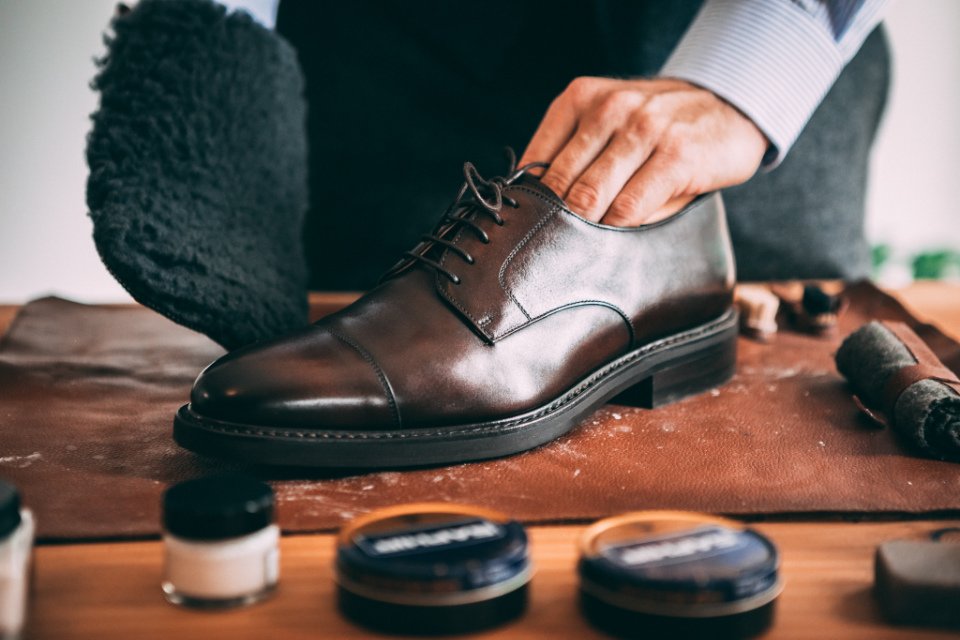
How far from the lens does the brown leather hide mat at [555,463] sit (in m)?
0.66

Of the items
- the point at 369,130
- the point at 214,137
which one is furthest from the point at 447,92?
the point at 214,137

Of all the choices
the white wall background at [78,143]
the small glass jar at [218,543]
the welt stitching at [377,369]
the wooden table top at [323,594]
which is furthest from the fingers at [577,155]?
the white wall background at [78,143]

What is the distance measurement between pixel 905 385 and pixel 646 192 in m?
0.30

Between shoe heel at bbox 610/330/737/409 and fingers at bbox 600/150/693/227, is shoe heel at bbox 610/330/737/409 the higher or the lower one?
the lower one

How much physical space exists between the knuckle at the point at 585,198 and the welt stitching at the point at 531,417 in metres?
0.15

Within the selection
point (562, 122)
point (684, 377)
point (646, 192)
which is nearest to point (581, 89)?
point (562, 122)

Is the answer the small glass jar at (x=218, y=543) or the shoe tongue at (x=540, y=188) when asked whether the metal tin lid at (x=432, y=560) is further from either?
the shoe tongue at (x=540, y=188)

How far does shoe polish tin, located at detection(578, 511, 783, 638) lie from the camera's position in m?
0.46

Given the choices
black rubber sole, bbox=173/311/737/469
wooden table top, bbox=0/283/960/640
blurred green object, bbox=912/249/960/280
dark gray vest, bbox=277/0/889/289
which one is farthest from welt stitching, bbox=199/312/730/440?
blurred green object, bbox=912/249/960/280

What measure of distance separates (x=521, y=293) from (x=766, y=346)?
46cm

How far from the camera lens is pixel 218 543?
19.0 inches

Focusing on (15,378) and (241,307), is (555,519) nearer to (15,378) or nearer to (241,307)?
(241,307)

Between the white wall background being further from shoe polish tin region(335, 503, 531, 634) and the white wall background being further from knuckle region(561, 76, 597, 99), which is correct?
shoe polish tin region(335, 503, 531, 634)

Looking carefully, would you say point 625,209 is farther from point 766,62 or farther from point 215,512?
point 215,512
